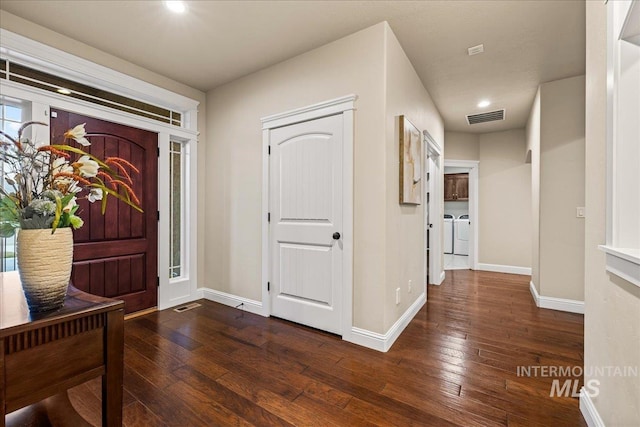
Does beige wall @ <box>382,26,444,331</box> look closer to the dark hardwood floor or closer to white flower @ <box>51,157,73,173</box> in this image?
the dark hardwood floor

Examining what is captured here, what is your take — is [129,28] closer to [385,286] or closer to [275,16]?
[275,16]

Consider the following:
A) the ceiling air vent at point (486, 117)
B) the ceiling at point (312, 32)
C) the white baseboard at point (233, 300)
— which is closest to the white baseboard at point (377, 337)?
the white baseboard at point (233, 300)

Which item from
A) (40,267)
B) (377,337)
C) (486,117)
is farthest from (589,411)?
(486,117)

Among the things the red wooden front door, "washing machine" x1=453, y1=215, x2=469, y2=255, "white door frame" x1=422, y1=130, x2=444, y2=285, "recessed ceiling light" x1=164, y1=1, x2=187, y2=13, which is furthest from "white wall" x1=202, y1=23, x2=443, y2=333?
"washing machine" x1=453, y1=215, x2=469, y2=255

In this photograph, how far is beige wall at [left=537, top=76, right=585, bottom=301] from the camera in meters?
3.24

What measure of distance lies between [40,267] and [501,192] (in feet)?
20.6

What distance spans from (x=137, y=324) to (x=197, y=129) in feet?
7.71

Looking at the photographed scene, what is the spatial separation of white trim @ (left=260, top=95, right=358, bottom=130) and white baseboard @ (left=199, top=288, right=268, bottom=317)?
1955mm

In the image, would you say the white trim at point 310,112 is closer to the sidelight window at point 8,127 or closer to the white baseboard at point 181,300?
the sidelight window at point 8,127

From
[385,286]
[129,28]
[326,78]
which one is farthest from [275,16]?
[385,286]

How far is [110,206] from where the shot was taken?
2916 mm

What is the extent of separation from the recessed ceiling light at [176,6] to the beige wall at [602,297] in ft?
8.52

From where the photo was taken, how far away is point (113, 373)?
3.45ft

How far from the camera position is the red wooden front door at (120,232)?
271cm
